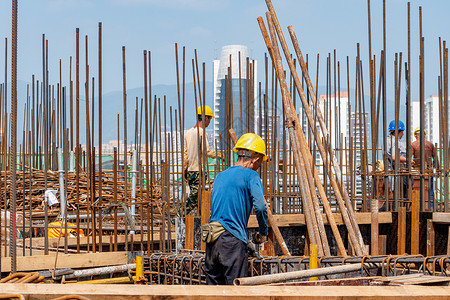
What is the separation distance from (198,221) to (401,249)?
2080mm

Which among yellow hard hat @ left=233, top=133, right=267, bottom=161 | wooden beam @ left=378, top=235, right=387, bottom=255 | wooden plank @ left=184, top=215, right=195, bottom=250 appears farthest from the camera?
wooden beam @ left=378, top=235, right=387, bottom=255

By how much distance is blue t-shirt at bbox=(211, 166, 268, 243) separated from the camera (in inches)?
201

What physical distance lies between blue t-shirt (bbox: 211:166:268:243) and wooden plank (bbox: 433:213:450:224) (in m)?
2.39

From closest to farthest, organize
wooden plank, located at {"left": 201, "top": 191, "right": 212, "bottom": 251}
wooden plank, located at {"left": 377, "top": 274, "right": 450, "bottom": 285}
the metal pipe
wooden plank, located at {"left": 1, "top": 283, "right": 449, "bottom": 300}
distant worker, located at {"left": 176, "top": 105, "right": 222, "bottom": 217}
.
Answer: wooden plank, located at {"left": 1, "top": 283, "right": 449, "bottom": 300} < wooden plank, located at {"left": 377, "top": 274, "right": 450, "bottom": 285} < the metal pipe < wooden plank, located at {"left": 201, "top": 191, "right": 212, "bottom": 251} < distant worker, located at {"left": 176, "top": 105, "right": 222, "bottom": 217}

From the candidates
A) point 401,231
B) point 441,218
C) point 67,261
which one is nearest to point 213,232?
point 67,261

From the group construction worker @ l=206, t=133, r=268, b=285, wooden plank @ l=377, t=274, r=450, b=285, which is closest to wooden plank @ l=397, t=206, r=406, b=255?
construction worker @ l=206, t=133, r=268, b=285

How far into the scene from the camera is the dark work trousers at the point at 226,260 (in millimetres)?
5094

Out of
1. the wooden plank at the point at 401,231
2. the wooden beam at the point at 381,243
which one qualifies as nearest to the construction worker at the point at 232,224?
the wooden beam at the point at 381,243

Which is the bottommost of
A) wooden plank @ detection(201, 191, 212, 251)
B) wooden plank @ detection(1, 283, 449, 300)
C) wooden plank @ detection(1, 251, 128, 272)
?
wooden plank @ detection(1, 251, 128, 272)

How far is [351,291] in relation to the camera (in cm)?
276

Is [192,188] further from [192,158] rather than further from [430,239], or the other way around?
[430,239]

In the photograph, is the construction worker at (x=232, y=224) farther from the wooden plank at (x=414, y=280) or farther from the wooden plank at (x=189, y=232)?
the wooden plank at (x=414, y=280)

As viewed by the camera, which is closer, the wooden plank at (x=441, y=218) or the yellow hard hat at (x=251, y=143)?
the yellow hard hat at (x=251, y=143)

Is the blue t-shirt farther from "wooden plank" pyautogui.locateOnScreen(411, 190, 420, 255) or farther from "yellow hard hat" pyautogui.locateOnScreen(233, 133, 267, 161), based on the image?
"wooden plank" pyautogui.locateOnScreen(411, 190, 420, 255)
